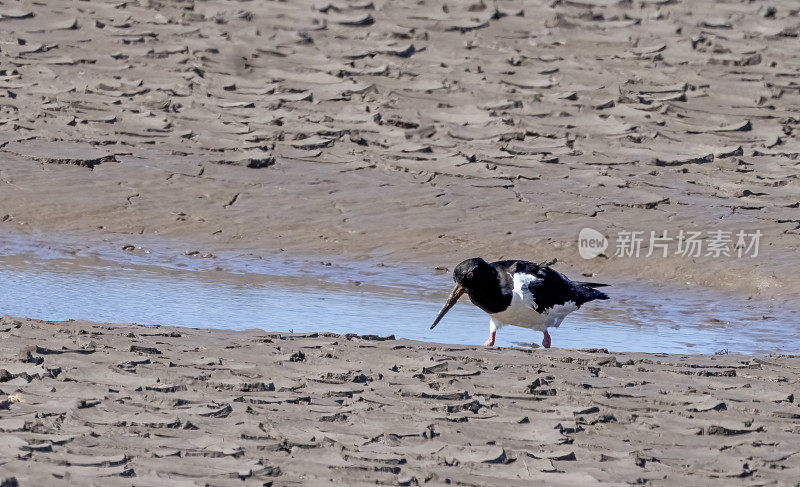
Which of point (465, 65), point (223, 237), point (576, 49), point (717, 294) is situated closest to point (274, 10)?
point (465, 65)

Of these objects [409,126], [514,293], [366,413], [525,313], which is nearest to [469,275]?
[514,293]

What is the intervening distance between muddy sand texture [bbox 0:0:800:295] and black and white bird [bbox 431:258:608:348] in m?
1.83

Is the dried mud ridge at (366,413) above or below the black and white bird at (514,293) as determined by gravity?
below

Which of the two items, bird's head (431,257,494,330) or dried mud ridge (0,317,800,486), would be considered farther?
bird's head (431,257,494,330)

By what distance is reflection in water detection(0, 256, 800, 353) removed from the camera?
26.3 feet

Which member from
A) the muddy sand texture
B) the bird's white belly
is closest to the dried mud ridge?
the bird's white belly

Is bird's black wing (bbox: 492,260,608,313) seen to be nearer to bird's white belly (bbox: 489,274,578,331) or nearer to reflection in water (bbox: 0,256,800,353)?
bird's white belly (bbox: 489,274,578,331)

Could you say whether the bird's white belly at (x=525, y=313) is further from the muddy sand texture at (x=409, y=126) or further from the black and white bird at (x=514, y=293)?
the muddy sand texture at (x=409, y=126)

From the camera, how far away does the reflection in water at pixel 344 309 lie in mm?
8031

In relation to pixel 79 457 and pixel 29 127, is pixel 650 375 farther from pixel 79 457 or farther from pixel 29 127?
pixel 29 127

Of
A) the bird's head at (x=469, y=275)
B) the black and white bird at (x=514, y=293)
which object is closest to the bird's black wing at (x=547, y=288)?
the black and white bird at (x=514, y=293)

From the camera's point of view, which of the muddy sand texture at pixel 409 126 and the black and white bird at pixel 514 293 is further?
the muddy sand texture at pixel 409 126

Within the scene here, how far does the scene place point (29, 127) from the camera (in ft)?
37.0

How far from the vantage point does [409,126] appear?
11594 millimetres
